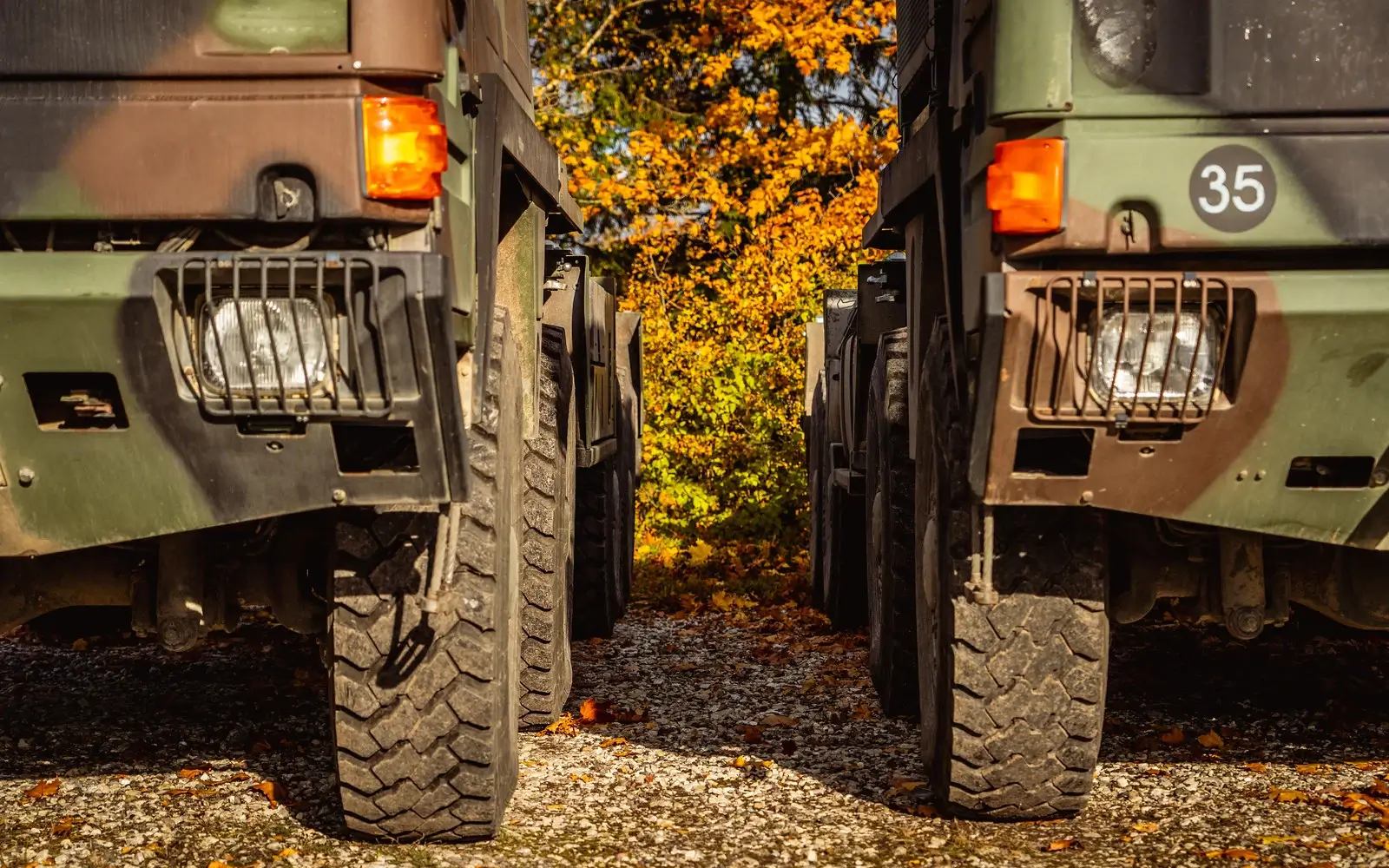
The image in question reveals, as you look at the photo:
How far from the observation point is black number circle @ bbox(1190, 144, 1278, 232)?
3.48m

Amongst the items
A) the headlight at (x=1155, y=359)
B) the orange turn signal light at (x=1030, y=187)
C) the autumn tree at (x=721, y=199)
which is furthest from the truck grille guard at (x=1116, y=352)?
the autumn tree at (x=721, y=199)

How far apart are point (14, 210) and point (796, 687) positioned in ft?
13.4

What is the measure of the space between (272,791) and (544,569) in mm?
1231

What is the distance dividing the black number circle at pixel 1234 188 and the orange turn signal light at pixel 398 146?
1663 millimetres

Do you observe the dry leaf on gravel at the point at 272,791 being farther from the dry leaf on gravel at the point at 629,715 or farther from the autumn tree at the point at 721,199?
the autumn tree at the point at 721,199

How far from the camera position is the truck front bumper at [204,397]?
3.31 meters

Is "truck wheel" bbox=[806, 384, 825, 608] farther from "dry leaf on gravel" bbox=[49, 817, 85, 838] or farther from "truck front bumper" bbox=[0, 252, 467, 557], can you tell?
"truck front bumper" bbox=[0, 252, 467, 557]

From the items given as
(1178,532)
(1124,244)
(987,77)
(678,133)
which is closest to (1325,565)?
(1178,532)

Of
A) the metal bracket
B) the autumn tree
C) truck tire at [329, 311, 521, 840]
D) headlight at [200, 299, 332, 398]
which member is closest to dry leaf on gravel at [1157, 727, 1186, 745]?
the metal bracket

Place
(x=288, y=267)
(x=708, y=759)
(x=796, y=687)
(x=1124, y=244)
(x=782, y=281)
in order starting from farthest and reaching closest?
(x=782, y=281)
(x=796, y=687)
(x=708, y=759)
(x=1124, y=244)
(x=288, y=267)

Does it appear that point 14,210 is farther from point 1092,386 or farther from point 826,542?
point 826,542

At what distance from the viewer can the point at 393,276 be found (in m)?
3.31

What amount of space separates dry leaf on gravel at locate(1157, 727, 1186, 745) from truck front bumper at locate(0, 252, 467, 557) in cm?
298

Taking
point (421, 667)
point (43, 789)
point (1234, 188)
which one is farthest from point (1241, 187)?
point (43, 789)
